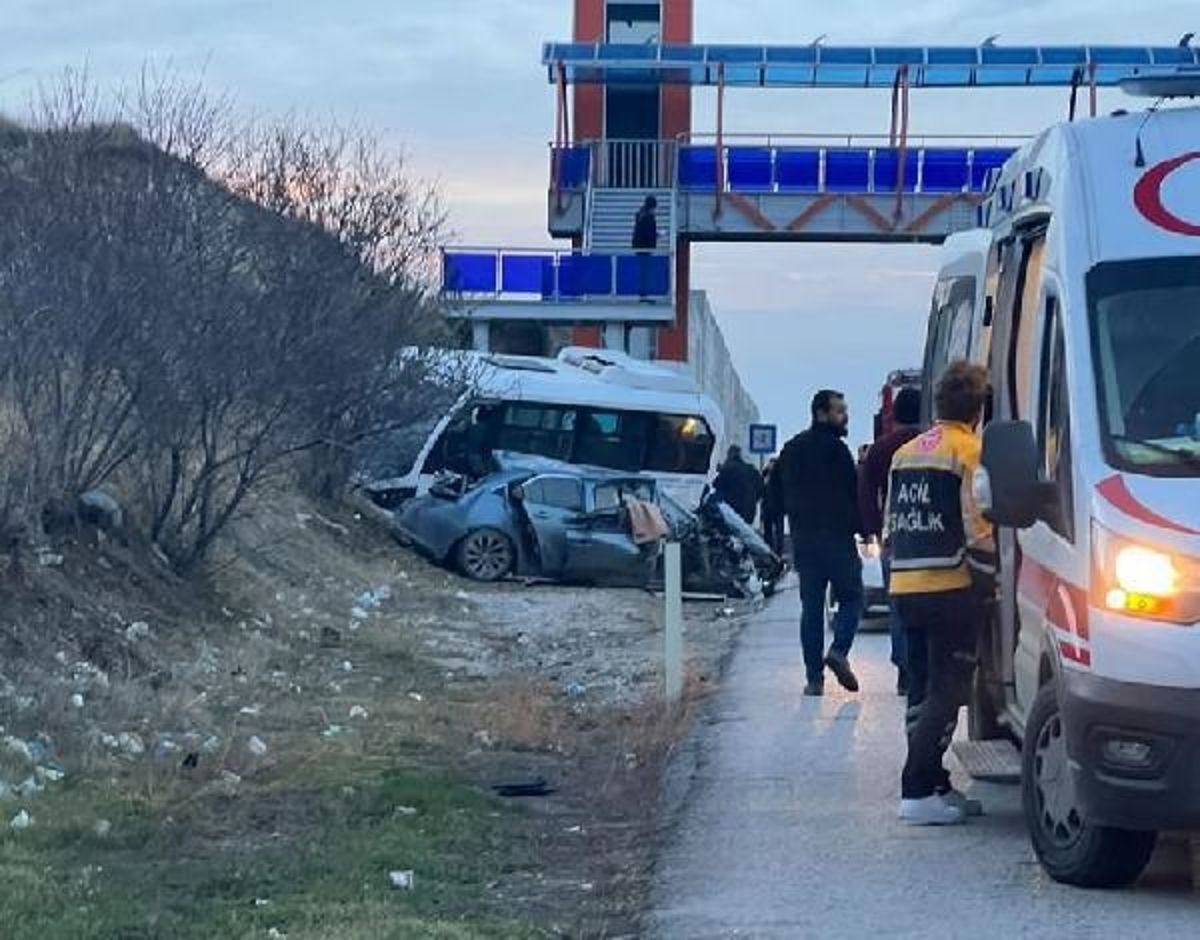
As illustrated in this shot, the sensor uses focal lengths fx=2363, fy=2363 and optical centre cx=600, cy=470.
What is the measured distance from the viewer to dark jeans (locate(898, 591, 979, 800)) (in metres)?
9.72

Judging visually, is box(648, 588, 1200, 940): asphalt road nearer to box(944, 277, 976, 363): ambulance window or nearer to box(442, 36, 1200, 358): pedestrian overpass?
box(944, 277, 976, 363): ambulance window

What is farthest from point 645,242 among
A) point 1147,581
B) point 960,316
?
point 1147,581

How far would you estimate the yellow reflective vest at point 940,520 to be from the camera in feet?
31.7

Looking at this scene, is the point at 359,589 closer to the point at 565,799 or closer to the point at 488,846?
the point at 565,799

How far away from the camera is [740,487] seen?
31234 millimetres

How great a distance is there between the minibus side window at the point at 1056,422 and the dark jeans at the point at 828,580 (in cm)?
518

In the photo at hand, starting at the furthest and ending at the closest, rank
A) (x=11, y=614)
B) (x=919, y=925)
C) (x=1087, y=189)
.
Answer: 1. (x=11, y=614)
2. (x=1087, y=189)
3. (x=919, y=925)

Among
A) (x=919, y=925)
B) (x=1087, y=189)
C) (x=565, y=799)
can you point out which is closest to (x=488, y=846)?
(x=565, y=799)

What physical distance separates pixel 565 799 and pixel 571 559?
14.6 meters

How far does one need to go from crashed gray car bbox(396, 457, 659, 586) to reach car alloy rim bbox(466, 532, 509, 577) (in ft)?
0.04

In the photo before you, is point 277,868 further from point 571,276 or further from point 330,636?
point 571,276

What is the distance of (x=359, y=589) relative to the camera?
2297 centimetres

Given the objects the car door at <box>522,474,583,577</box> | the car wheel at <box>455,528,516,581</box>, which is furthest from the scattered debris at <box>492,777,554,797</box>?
the car wheel at <box>455,528,516,581</box>

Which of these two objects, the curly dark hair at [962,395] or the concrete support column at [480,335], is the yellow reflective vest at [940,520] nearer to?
the curly dark hair at [962,395]
